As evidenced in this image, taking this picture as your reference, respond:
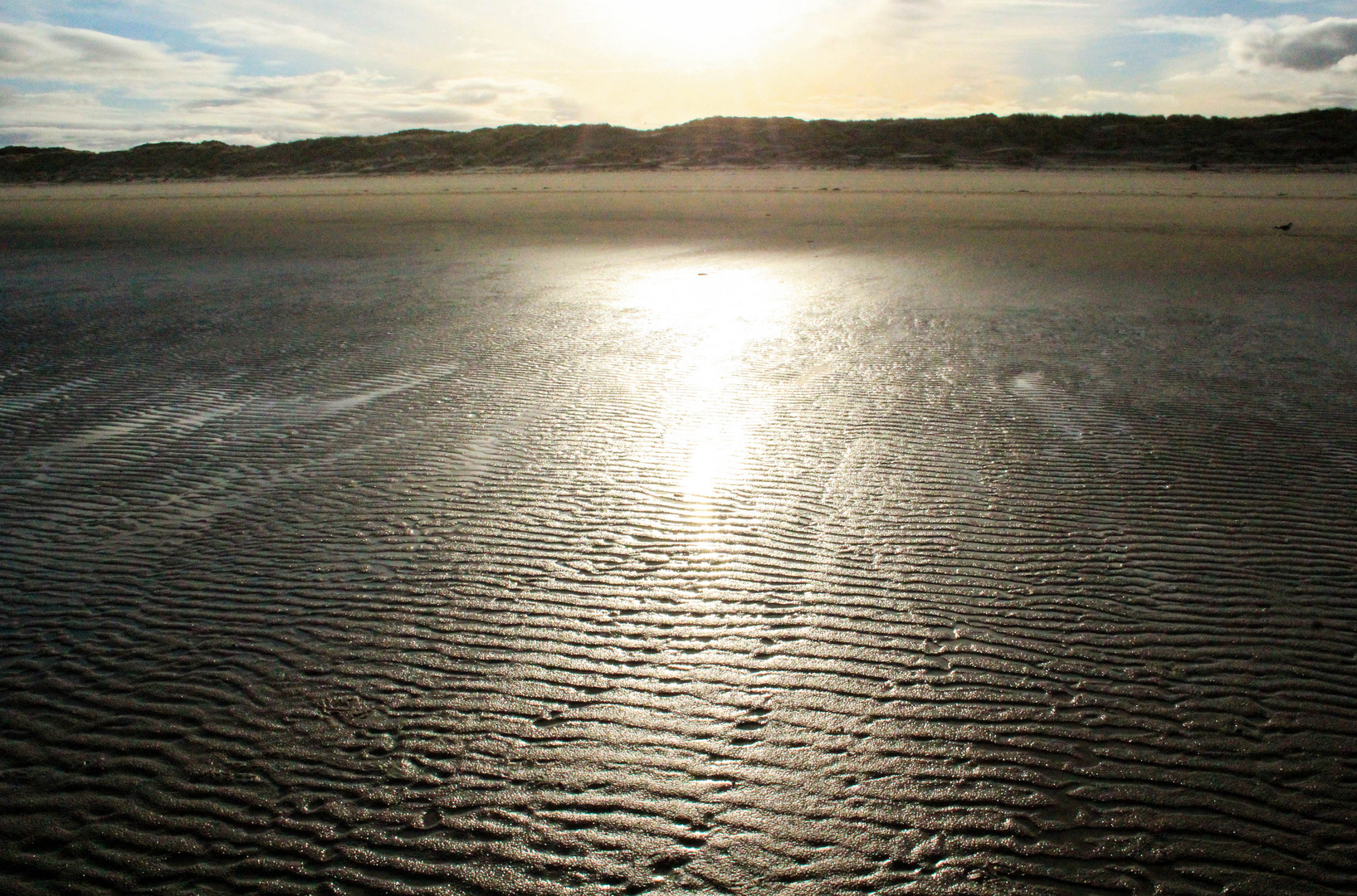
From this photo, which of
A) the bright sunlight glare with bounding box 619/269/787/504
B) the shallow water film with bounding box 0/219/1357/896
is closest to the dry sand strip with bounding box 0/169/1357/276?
the bright sunlight glare with bounding box 619/269/787/504

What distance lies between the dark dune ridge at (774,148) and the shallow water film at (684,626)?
37.9 m

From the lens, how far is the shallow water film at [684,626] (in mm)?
2301

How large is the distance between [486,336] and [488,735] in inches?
225

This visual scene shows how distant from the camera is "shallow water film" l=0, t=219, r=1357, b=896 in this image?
2.30 m

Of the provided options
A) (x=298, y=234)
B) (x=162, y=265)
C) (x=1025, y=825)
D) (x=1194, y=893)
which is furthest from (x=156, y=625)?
(x=298, y=234)

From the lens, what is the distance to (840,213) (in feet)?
66.6

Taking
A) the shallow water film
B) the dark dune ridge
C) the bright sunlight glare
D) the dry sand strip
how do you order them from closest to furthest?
1. the shallow water film
2. the bright sunlight glare
3. the dry sand strip
4. the dark dune ridge

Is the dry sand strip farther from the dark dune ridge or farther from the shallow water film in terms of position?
Answer: the shallow water film

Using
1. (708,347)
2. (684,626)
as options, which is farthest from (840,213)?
(684,626)

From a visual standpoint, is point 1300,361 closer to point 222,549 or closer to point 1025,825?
point 1025,825

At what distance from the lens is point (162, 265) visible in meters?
13.5

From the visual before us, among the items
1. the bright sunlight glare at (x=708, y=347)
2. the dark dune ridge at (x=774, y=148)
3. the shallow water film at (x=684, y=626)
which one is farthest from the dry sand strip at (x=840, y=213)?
the shallow water film at (x=684, y=626)

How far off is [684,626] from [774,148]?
47.4 m

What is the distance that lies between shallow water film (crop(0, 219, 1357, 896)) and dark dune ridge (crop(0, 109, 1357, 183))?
3794 cm
